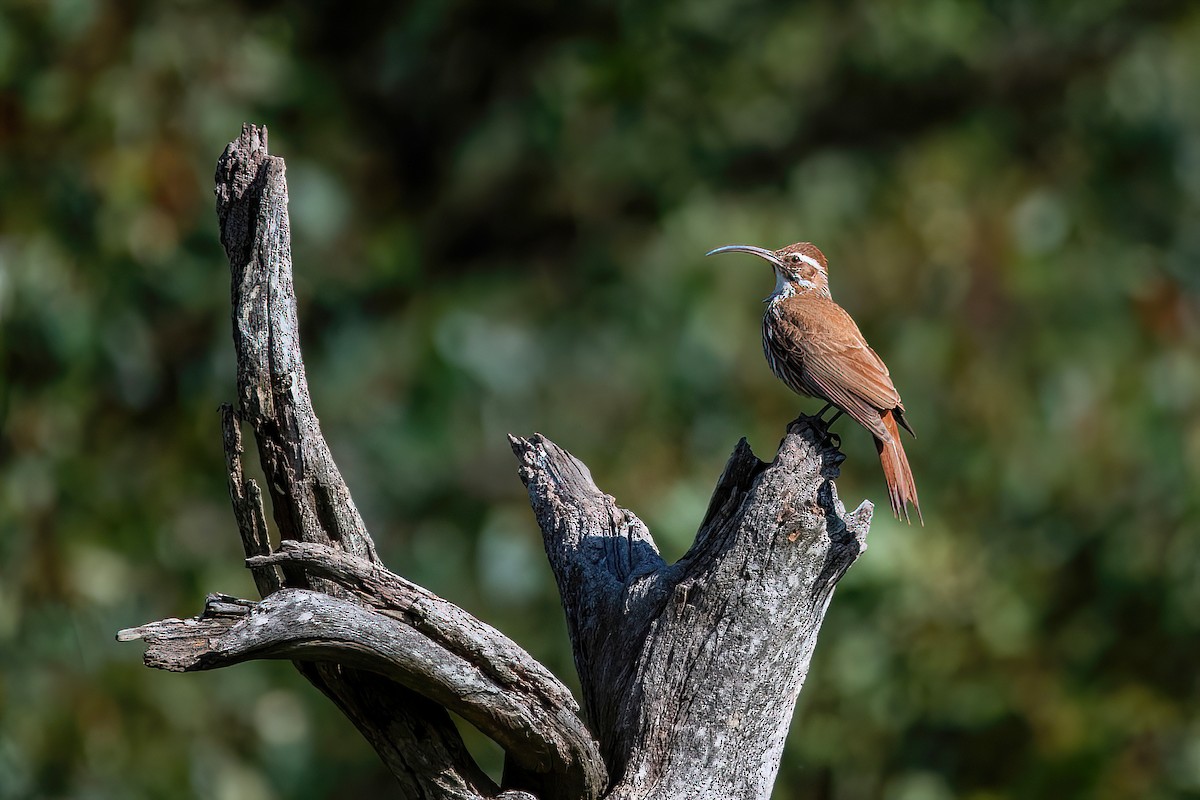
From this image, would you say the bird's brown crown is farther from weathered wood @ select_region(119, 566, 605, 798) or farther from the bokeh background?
weathered wood @ select_region(119, 566, 605, 798)

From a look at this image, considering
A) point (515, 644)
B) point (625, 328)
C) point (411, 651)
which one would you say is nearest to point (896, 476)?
point (515, 644)

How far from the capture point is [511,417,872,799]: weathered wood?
137 inches

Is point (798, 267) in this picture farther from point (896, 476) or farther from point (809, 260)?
point (896, 476)

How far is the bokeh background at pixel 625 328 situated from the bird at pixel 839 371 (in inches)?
112

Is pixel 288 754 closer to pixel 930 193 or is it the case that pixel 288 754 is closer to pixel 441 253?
pixel 441 253

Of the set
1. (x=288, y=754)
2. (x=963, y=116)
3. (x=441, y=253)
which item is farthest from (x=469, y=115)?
(x=288, y=754)

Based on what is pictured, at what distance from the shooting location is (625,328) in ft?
30.2

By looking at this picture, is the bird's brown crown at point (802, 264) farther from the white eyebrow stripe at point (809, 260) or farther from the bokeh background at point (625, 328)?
the bokeh background at point (625, 328)

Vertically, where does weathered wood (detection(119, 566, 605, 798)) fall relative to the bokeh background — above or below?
below

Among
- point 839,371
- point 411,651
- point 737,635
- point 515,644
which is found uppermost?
point 839,371

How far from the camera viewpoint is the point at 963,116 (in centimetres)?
1073

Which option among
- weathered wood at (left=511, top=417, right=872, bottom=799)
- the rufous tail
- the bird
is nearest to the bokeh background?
the bird

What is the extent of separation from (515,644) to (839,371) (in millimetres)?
1780

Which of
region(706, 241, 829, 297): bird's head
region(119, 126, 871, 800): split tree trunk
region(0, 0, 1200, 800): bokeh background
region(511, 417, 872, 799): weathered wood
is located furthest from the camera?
region(0, 0, 1200, 800): bokeh background
